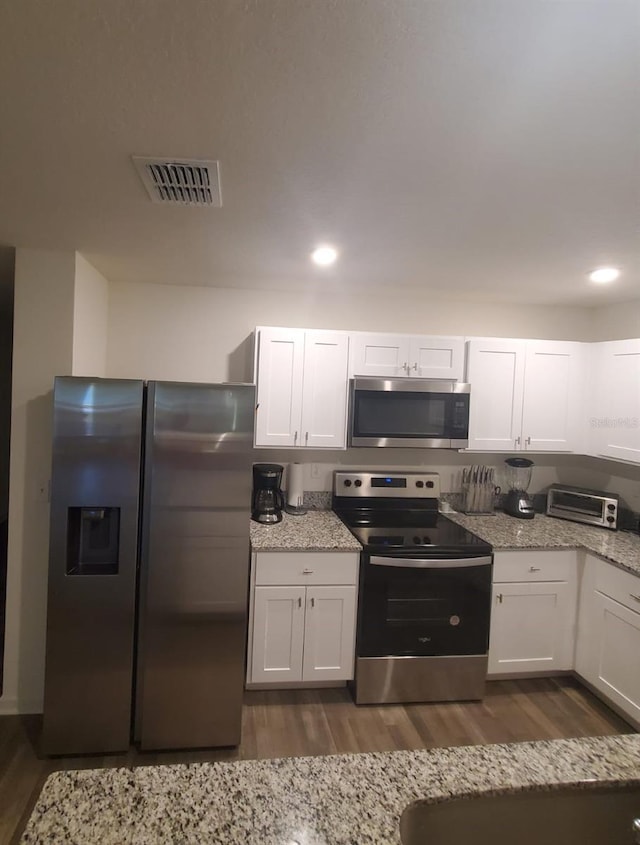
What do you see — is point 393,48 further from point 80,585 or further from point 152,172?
point 80,585

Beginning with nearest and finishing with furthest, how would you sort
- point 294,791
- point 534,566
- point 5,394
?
point 294,791, point 534,566, point 5,394

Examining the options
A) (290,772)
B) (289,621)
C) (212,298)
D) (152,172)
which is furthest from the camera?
(212,298)

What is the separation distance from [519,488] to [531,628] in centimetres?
95

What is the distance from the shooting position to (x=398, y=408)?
9.02 feet

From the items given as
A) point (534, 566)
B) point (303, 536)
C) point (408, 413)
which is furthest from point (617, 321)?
point (303, 536)

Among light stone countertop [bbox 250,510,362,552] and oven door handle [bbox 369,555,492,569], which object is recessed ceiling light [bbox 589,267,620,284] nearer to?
oven door handle [bbox 369,555,492,569]

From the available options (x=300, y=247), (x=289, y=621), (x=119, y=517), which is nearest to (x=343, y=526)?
(x=289, y=621)

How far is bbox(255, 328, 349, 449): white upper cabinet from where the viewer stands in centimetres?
270

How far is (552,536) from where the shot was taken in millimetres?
2762

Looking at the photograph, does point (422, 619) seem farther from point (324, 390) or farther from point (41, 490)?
point (41, 490)

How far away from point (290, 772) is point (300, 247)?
6.54ft

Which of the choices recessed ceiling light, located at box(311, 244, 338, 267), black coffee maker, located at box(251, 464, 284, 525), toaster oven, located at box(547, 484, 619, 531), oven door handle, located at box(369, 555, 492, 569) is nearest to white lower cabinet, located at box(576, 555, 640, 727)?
toaster oven, located at box(547, 484, 619, 531)

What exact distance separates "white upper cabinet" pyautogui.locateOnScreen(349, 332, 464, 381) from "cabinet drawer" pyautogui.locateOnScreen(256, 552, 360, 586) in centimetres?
111

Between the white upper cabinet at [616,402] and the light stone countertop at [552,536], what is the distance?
0.51 meters
